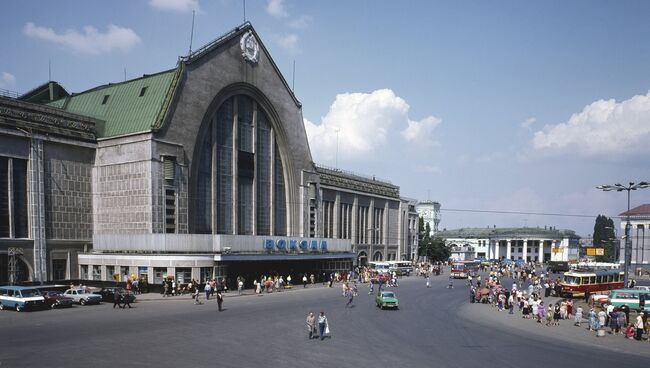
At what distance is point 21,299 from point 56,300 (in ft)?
8.19

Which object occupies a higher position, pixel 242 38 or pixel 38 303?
pixel 242 38

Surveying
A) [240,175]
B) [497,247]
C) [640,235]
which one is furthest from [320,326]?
[497,247]

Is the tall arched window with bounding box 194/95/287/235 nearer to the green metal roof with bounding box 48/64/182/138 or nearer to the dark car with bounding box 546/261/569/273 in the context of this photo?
the green metal roof with bounding box 48/64/182/138

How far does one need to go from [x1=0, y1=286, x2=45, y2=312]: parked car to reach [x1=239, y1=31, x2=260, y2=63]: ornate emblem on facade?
4068 centimetres

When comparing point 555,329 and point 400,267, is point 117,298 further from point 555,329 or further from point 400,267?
point 400,267

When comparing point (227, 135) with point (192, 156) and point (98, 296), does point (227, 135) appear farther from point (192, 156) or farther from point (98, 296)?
point (98, 296)

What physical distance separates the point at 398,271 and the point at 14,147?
56267mm

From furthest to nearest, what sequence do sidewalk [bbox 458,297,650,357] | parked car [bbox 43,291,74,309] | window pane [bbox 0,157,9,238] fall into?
1. window pane [bbox 0,157,9,238]
2. parked car [bbox 43,291,74,309]
3. sidewalk [bbox 458,297,650,357]

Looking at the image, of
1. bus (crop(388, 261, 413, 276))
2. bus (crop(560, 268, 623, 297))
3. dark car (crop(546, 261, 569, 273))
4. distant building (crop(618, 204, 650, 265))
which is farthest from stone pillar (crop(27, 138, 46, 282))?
distant building (crop(618, 204, 650, 265))

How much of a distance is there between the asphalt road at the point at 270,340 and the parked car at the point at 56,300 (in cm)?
150

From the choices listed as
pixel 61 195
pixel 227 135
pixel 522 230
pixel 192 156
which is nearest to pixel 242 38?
pixel 227 135

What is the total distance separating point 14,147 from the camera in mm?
48531

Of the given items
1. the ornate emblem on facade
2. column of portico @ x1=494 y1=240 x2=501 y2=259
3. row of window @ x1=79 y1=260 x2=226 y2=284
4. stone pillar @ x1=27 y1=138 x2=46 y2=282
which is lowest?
column of portico @ x1=494 y1=240 x2=501 y2=259

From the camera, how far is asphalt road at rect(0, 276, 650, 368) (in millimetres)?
21562
